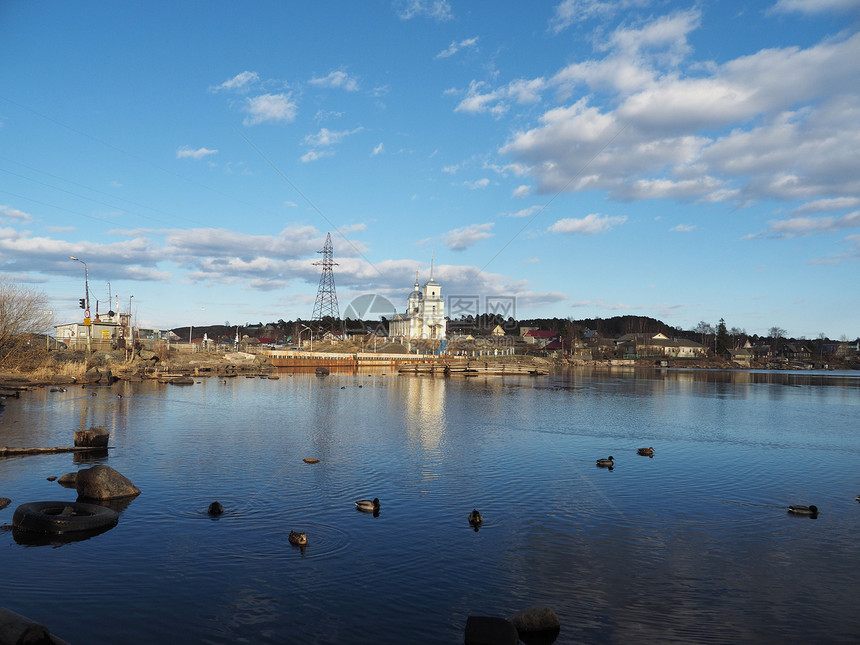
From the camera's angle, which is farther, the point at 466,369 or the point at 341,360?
the point at 341,360

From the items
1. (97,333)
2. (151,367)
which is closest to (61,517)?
(151,367)

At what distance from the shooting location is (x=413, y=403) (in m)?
51.1

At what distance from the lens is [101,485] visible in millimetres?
16672

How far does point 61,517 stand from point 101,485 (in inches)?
105

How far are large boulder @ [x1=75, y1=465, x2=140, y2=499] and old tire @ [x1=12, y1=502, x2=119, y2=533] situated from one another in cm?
151

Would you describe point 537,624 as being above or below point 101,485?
below

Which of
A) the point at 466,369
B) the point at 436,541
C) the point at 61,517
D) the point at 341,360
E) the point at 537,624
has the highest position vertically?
the point at 341,360

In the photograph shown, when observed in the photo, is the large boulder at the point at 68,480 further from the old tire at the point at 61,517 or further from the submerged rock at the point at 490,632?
the submerged rock at the point at 490,632

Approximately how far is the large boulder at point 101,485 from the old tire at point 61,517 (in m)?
1.51

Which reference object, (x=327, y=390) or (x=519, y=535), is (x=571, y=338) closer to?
(x=327, y=390)

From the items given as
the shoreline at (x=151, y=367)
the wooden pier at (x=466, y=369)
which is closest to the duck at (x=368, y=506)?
the shoreline at (x=151, y=367)

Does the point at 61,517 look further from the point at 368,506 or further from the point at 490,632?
the point at 490,632

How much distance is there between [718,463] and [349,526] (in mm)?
18192

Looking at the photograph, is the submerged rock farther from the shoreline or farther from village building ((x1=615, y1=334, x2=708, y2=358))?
village building ((x1=615, y1=334, x2=708, y2=358))
